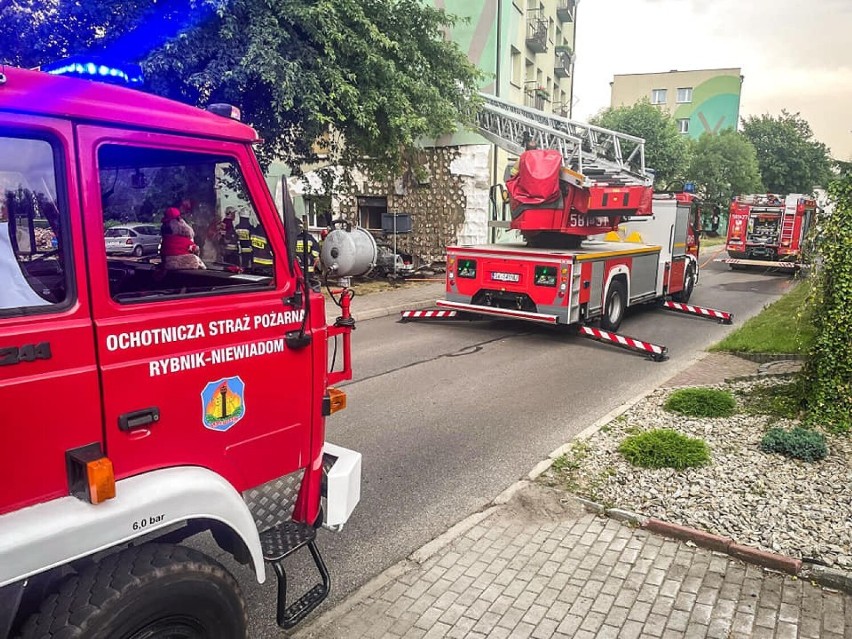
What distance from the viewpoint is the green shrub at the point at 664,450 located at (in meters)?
5.39

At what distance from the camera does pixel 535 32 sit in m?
26.6

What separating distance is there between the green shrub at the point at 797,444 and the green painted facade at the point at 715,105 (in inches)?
2364

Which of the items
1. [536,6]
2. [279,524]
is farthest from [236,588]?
[536,6]

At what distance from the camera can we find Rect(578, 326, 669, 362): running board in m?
9.77

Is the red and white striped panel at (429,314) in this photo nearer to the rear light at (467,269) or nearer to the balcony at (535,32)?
the rear light at (467,269)

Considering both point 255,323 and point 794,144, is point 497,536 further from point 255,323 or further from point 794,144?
point 794,144

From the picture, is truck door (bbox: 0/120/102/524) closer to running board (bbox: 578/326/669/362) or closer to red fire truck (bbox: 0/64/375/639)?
red fire truck (bbox: 0/64/375/639)

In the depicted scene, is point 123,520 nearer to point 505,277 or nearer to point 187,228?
point 187,228

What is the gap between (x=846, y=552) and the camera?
4.02 meters

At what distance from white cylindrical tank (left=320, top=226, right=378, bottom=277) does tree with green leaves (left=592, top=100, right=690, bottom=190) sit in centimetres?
3192

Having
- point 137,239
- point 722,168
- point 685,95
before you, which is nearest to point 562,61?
point 722,168

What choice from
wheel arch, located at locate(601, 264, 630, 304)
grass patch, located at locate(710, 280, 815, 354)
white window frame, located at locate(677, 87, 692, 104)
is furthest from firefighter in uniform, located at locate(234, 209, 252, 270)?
white window frame, located at locate(677, 87, 692, 104)

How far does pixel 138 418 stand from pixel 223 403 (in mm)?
400

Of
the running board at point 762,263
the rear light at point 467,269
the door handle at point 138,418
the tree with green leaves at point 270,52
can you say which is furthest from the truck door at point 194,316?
the running board at point 762,263
